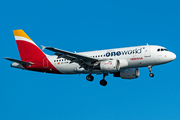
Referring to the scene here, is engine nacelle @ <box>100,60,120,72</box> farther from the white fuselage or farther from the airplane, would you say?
the white fuselage

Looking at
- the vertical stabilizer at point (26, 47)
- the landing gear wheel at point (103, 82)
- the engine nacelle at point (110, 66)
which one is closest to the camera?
the engine nacelle at point (110, 66)

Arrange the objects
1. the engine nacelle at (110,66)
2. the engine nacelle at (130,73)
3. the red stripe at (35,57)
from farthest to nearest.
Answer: the red stripe at (35,57) < the engine nacelle at (130,73) < the engine nacelle at (110,66)

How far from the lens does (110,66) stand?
43.6m

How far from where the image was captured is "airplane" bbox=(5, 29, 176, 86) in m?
43.4

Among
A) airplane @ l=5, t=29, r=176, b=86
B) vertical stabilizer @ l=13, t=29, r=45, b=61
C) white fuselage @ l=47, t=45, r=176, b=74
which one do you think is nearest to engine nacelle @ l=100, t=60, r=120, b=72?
airplane @ l=5, t=29, r=176, b=86

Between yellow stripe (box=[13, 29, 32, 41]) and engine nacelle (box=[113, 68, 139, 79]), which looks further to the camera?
yellow stripe (box=[13, 29, 32, 41])

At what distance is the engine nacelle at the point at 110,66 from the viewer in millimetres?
43500

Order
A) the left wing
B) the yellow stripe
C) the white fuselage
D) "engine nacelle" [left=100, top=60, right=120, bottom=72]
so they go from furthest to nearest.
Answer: the yellow stripe → "engine nacelle" [left=100, top=60, right=120, bottom=72] → the white fuselage → the left wing

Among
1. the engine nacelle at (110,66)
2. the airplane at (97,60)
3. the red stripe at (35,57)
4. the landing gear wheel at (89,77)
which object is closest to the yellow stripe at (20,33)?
the airplane at (97,60)

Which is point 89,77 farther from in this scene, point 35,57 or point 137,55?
point 35,57

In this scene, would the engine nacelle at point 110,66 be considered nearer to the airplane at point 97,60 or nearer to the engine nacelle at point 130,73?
the airplane at point 97,60

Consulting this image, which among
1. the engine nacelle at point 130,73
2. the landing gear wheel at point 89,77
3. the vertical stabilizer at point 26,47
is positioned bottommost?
the landing gear wheel at point 89,77

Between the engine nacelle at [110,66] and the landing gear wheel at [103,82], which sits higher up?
the engine nacelle at [110,66]

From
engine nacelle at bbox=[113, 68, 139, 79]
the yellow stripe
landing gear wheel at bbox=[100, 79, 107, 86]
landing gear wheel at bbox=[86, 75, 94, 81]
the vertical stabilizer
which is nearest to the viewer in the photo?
landing gear wheel at bbox=[86, 75, 94, 81]
